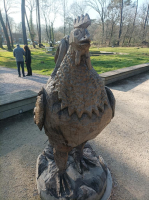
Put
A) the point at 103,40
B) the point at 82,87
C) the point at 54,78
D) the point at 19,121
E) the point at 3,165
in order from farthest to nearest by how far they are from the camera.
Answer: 1. the point at 103,40
2. the point at 19,121
3. the point at 3,165
4. the point at 54,78
5. the point at 82,87

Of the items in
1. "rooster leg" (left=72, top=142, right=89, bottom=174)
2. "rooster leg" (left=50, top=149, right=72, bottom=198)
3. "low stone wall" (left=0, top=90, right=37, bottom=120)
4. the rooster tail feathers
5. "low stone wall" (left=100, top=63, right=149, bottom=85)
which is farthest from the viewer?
"low stone wall" (left=100, top=63, right=149, bottom=85)

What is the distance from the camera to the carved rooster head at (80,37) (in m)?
1.17

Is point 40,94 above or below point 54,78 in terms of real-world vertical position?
below

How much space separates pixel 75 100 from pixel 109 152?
82.0 inches

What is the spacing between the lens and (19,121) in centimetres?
404

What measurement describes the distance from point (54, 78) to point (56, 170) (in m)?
1.37

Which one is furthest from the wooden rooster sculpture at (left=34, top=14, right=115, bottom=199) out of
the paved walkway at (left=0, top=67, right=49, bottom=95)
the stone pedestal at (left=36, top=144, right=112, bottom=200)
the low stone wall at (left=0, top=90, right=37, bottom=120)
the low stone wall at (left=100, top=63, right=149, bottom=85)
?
the low stone wall at (left=100, top=63, right=149, bottom=85)

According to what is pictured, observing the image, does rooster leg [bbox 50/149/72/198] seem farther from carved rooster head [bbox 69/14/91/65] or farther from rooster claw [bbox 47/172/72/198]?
carved rooster head [bbox 69/14/91/65]

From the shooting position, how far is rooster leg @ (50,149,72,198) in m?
1.81

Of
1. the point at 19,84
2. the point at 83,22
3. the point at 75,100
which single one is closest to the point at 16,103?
the point at 75,100

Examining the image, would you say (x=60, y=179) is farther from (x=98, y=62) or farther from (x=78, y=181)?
(x=98, y=62)

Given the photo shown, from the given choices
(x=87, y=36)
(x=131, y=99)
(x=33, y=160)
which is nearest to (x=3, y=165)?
(x=33, y=160)

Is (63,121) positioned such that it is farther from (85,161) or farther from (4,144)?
(4,144)

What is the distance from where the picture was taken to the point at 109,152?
119 inches
